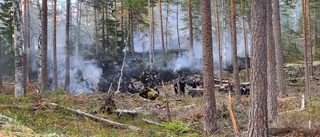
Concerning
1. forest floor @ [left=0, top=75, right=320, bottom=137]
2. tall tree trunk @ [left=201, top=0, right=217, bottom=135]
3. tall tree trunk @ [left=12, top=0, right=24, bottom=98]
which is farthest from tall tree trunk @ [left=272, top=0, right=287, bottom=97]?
tall tree trunk @ [left=12, top=0, right=24, bottom=98]

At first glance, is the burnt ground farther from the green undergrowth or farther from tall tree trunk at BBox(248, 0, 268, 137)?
tall tree trunk at BBox(248, 0, 268, 137)

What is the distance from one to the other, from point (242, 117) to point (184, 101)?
5.57 meters

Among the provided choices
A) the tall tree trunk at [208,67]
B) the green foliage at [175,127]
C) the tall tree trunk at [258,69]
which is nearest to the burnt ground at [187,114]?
the green foliage at [175,127]

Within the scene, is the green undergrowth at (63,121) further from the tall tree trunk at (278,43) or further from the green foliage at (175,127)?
the tall tree trunk at (278,43)

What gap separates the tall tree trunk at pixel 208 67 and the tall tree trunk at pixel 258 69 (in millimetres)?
2355

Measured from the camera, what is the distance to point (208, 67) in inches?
382

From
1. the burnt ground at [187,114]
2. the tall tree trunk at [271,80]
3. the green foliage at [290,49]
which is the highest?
the green foliage at [290,49]

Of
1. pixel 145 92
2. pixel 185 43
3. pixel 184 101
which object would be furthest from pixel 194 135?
pixel 185 43

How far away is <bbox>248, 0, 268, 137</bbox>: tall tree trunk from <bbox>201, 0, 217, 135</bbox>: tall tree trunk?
235 centimetres

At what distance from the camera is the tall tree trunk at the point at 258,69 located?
24.0 feet

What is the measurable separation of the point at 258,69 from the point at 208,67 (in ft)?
8.24

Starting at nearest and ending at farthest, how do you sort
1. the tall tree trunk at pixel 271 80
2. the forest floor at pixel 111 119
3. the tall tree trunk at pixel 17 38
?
the forest floor at pixel 111 119 < the tall tree trunk at pixel 17 38 < the tall tree trunk at pixel 271 80

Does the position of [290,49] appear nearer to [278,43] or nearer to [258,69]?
[278,43]

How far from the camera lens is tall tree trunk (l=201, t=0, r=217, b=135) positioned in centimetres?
965
